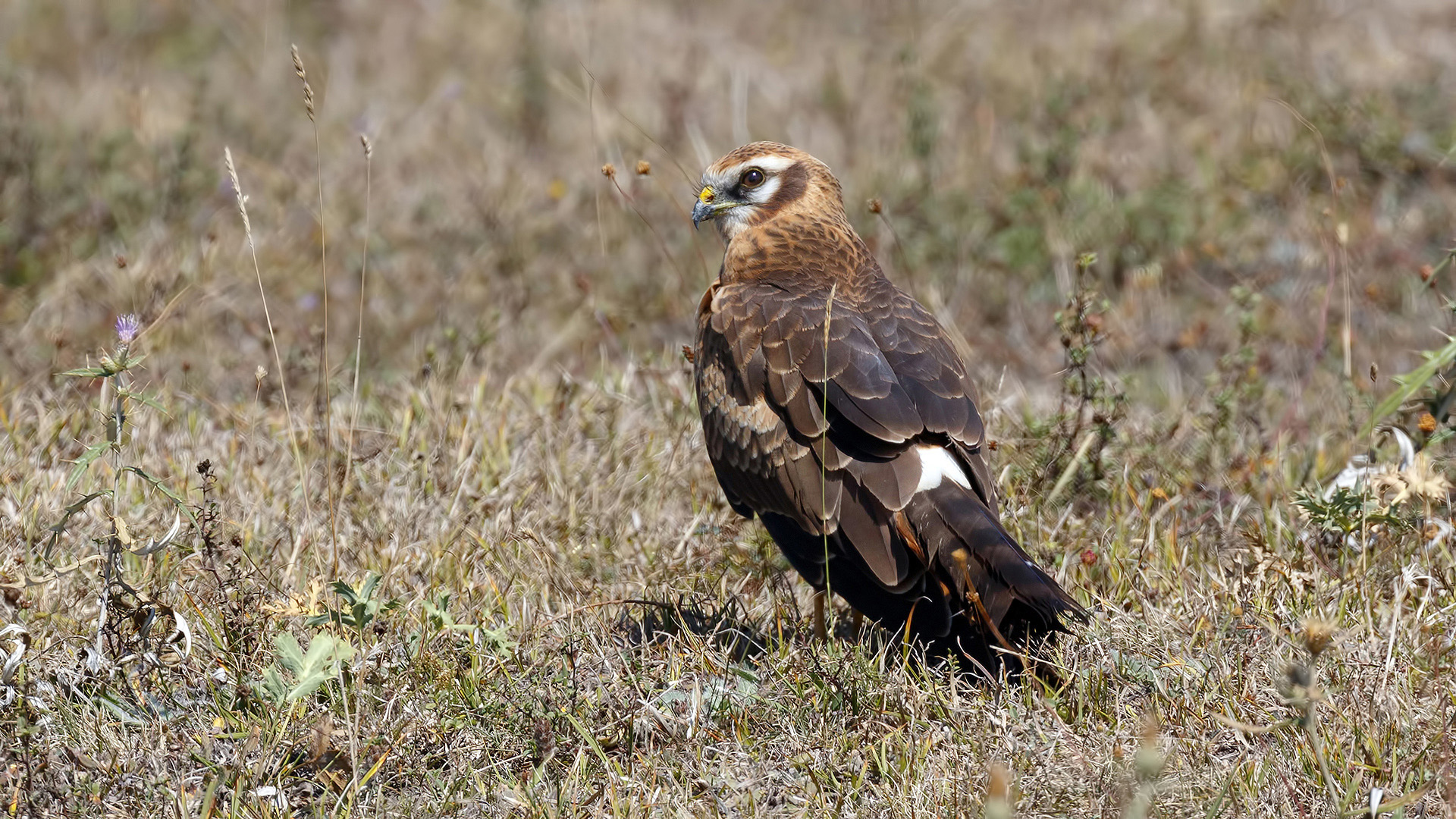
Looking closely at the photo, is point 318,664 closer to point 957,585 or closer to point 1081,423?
point 957,585

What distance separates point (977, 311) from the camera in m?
6.99

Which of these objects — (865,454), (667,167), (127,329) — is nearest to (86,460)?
(127,329)

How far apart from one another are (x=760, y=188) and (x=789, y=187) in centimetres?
9

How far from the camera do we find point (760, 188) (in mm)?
4852

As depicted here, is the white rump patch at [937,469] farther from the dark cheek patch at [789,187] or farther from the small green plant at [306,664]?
the small green plant at [306,664]

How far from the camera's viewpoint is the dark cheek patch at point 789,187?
482 centimetres

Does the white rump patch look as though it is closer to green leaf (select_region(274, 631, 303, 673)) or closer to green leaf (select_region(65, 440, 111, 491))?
green leaf (select_region(274, 631, 303, 673))

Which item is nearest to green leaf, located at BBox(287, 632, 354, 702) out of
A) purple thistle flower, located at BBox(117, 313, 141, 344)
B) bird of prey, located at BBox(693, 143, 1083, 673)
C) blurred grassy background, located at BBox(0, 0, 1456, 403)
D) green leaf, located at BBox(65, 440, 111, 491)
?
green leaf, located at BBox(65, 440, 111, 491)

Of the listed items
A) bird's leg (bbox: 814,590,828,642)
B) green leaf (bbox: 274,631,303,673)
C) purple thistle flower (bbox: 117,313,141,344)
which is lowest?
bird's leg (bbox: 814,590,828,642)

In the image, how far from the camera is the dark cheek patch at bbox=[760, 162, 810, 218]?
482cm

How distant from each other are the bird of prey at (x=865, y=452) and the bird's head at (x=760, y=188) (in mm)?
256

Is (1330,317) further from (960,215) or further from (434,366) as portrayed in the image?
(434,366)

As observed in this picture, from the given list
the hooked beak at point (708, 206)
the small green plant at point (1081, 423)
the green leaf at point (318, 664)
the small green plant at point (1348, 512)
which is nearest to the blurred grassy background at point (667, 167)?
the hooked beak at point (708, 206)

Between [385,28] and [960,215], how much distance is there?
4.32 metres
